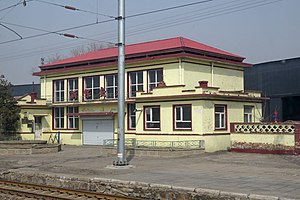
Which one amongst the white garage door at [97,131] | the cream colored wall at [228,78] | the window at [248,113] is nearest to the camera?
the window at [248,113]

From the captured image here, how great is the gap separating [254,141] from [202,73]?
7.77 meters

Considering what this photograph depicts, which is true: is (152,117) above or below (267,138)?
above

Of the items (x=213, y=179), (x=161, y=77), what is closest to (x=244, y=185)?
(x=213, y=179)

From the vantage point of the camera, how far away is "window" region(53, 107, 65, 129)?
3806cm

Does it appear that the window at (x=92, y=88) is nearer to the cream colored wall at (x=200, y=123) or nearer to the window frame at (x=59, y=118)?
the window frame at (x=59, y=118)

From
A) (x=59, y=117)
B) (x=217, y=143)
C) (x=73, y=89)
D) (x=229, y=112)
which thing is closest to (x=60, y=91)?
(x=73, y=89)

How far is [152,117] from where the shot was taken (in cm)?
2916

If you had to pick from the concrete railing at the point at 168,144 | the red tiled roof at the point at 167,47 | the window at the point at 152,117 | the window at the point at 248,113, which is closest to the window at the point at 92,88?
the red tiled roof at the point at 167,47

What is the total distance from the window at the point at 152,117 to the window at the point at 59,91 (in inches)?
446

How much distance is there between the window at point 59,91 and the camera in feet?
125

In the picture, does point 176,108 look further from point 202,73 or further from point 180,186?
point 180,186

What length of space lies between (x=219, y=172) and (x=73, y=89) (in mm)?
22792

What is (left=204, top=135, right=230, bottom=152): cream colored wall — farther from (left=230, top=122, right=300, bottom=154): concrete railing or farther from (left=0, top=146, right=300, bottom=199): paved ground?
(left=0, top=146, right=300, bottom=199): paved ground

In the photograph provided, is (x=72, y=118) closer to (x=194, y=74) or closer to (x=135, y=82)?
(x=135, y=82)
